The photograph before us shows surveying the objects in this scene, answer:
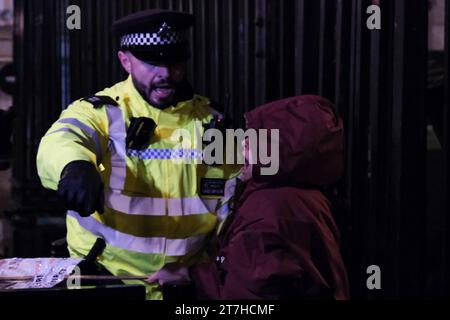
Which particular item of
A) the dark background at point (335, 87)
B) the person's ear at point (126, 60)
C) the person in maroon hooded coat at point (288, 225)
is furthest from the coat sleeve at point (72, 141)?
the dark background at point (335, 87)

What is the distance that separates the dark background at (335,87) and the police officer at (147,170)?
0.60m

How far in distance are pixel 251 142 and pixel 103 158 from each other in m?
0.72

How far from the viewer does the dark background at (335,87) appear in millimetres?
2816

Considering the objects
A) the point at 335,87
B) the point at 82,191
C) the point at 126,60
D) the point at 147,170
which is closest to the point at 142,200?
the point at 147,170

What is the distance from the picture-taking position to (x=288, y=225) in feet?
7.61

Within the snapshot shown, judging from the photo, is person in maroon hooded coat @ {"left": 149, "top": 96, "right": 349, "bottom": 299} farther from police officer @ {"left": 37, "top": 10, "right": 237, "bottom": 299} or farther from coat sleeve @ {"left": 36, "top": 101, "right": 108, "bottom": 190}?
coat sleeve @ {"left": 36, "top": 101, "right": 108, "bottom": 190}

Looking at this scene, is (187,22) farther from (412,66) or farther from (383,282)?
A: (383,282)

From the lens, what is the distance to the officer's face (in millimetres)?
3078

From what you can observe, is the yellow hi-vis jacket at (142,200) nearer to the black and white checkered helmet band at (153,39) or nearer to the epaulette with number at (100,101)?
the epaulette with number at (100,101)

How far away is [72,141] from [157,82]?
589mm

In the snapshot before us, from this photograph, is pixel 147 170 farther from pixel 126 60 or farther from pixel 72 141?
pixel 126 60

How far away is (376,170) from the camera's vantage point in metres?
3.05
